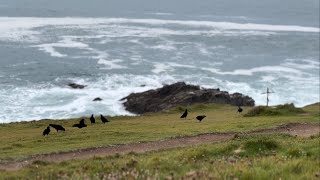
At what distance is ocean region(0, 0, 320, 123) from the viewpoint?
251 ft

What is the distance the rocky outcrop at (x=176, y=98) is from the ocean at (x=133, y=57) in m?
2.36

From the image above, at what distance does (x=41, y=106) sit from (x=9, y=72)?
17063 mm

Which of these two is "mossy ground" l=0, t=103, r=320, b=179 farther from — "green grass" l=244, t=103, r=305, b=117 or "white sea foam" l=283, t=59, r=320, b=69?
"white sea foam" l=283, t=59, r=320, b=69

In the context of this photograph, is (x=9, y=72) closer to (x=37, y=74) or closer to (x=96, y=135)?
(x=37, y=74)

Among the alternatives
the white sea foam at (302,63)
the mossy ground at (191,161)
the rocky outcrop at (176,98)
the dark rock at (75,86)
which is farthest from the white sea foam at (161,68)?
the mossy ground at (191,161)

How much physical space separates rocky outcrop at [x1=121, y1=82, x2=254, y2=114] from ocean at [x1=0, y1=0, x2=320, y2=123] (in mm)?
2358

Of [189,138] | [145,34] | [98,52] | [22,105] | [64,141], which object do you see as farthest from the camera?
[145,34]

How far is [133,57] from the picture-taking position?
4043 inches

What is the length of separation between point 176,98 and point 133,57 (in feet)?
103

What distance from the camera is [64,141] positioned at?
31.0 m

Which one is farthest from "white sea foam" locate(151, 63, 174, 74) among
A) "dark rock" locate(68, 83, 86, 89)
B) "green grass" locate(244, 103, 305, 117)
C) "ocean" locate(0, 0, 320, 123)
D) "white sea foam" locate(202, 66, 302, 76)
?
"green grass" locate(244, 103, 305, 117)

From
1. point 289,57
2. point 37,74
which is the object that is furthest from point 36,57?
point 289,57

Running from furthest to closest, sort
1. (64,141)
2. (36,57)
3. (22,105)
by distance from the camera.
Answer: (36,57) → (22,105) → (64,141)

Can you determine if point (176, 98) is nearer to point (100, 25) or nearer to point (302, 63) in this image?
point (302, 63)
